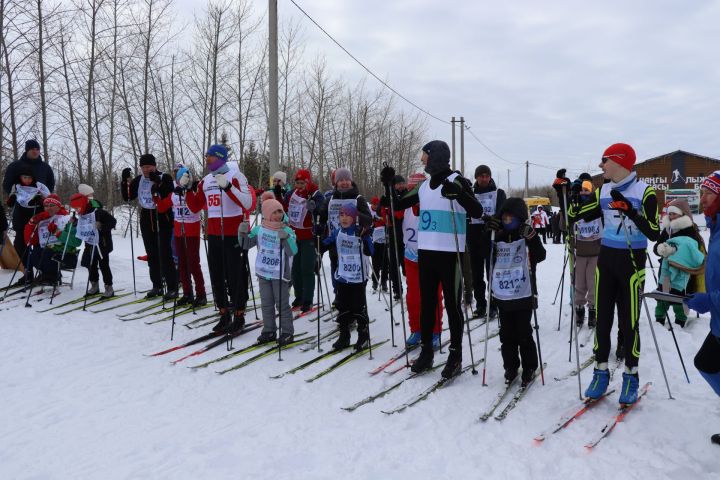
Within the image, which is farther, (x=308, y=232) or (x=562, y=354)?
(x=308, y=232)

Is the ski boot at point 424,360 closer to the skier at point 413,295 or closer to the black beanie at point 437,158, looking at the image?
the skier at point 413,295

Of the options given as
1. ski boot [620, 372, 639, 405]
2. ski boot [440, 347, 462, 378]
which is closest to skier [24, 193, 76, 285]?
ski boot [440, 347, 462, 378]

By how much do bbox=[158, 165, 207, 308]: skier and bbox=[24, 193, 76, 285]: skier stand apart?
2.15m

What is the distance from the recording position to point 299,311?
740 centimetres

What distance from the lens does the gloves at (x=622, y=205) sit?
11.9 ft

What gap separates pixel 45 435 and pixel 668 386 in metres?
5.02

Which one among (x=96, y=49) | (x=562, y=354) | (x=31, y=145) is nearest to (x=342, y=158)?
(x=96, y=49)

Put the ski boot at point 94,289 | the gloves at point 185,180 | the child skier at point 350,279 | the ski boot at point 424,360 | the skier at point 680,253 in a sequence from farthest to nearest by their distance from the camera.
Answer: the ski boot at point 94,289 < the gloves at point 185,180 < the skier at point 680,253 < the child skier at point 350,279 < the ski boot at point 424,360

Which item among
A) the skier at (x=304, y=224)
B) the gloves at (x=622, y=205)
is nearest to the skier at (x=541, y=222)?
the skier at (x=304, y=224)

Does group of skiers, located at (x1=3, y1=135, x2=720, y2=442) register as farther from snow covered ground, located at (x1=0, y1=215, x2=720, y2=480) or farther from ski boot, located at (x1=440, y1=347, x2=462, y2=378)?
snow covered ground, located at (x1=0, y1=215, x2=720, y2=480)

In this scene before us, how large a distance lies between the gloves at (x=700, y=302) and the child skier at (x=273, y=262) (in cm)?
382

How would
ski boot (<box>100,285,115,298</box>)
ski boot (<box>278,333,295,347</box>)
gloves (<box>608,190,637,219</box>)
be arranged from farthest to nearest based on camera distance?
1. ski boot (<box>100,285,115,298</box>)
2. ski boot (<box>278,333,295,347</box>)
3. gloves (<box>608,190,637,219</box>)

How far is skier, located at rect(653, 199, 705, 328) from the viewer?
240 inches

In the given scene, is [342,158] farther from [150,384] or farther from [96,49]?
[150,384]
